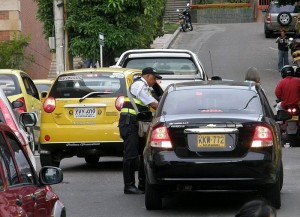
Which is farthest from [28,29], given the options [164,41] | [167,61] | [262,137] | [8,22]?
[262,137]

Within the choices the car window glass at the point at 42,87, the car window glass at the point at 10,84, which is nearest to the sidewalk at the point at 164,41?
the car window glass at the point at 42,87

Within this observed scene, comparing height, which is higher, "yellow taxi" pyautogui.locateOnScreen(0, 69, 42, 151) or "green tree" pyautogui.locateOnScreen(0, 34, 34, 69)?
"yellow taxi" pyautogui.locateOnScreen(0, 69, 42, 151)

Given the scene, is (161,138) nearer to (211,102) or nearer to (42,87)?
(211,102)

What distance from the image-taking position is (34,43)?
42250 millimetres

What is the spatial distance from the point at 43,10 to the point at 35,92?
1243 cm

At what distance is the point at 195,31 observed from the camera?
5656 centimetres

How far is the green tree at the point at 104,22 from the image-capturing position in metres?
33.2

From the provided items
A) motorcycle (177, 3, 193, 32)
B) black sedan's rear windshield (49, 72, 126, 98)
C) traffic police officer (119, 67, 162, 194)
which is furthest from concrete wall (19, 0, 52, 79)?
traffic police officer (119, 67, 162, 194)

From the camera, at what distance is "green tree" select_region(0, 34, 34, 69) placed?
36.6 metres

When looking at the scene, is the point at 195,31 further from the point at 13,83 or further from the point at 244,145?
the point at 244,145

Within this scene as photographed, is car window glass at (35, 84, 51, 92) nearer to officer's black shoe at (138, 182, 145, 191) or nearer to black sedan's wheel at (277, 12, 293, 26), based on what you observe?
officer's black shoe at (138, 182, 145, 191)

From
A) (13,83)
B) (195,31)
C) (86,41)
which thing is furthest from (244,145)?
(195,31)

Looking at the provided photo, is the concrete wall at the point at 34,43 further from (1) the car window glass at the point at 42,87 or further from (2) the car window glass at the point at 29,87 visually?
(2) the car window glass at the point at 29,87

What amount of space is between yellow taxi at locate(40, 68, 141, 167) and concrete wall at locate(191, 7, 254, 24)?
45.6 metres
